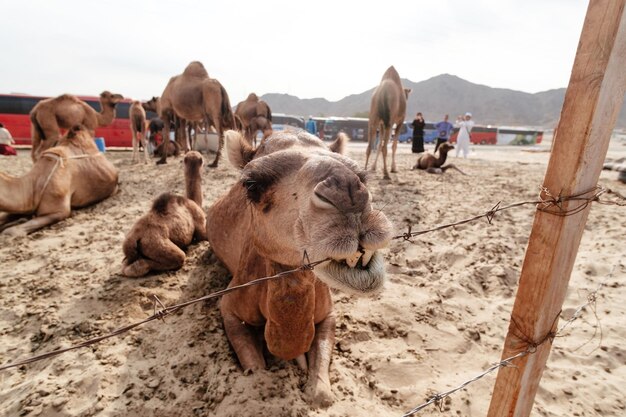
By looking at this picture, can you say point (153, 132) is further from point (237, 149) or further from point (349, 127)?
point (349, 127)

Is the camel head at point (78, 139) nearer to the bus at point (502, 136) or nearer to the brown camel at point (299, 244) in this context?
the brown camel at point (299, 244)

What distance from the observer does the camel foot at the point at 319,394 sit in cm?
210

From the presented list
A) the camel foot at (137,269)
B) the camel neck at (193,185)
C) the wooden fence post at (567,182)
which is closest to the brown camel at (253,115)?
the camel neck at (193,185)

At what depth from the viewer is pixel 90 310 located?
311cm

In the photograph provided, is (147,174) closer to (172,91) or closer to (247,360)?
(172,91)

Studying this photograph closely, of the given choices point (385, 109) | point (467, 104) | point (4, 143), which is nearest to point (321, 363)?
point (385, 109)

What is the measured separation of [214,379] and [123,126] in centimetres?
2038

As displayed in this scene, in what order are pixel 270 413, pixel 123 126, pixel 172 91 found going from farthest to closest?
1. pixel 123 126
2. pixel 172 91
3. pixel 270 413

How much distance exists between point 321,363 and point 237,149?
63.2 inches

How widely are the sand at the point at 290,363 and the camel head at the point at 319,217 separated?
1008mm

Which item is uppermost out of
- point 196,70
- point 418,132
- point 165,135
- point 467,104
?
point 467,104

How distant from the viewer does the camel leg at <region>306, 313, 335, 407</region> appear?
6.95ft

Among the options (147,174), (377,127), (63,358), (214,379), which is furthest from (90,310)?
(377,127)

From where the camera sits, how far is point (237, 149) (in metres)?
2.50
